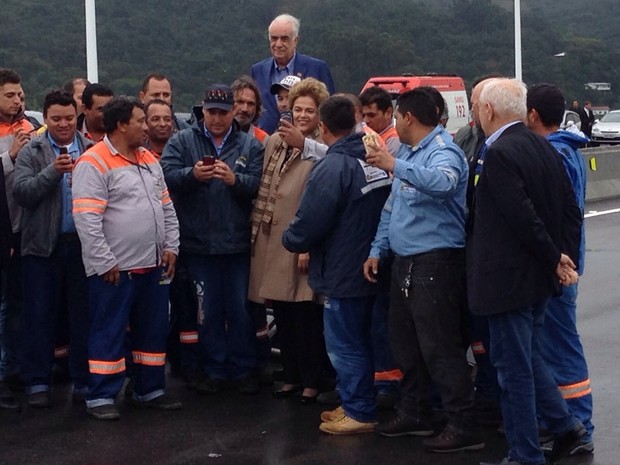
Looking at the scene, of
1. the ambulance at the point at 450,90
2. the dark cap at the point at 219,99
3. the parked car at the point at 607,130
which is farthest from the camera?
the parked car at the point at 607,130

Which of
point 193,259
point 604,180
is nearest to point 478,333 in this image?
point 193,259

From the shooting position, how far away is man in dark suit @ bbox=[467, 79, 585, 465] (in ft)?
18.3

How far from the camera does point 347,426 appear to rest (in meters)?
6.74

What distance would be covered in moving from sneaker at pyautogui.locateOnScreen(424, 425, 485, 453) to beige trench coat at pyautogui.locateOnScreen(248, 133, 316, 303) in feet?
4.45

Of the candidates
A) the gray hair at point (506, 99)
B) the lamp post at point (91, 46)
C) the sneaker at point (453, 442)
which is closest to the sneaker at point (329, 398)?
the sneaker at point (453, 442)

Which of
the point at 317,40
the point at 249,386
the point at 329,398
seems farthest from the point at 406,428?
the point at 317,40

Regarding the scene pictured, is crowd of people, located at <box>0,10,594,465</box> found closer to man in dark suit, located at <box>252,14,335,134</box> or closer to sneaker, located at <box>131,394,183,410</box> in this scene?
sneaker, located at <box>131,394,183,410</box>

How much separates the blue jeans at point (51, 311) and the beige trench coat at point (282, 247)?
1169 millimetres

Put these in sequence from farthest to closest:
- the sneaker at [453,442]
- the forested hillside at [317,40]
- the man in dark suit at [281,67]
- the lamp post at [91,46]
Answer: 1. the forested hillside at [317,40]
2. the lamp post at [91,46]
3. the man in dark suit at [281,67]
4. the sneaker at [453,442]

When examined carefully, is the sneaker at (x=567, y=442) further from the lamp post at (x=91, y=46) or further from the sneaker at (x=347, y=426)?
the lamp post at (x=91, y=46)

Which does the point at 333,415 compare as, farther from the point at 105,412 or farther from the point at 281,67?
the point at 281,67

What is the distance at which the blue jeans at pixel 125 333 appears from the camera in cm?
710

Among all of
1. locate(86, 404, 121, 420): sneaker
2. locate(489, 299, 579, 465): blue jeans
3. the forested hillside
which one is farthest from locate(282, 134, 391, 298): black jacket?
the forested hillside

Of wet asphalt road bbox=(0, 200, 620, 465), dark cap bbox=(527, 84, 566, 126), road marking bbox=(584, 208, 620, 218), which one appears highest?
dark cap bbox=(527, 84, 566, 126)
